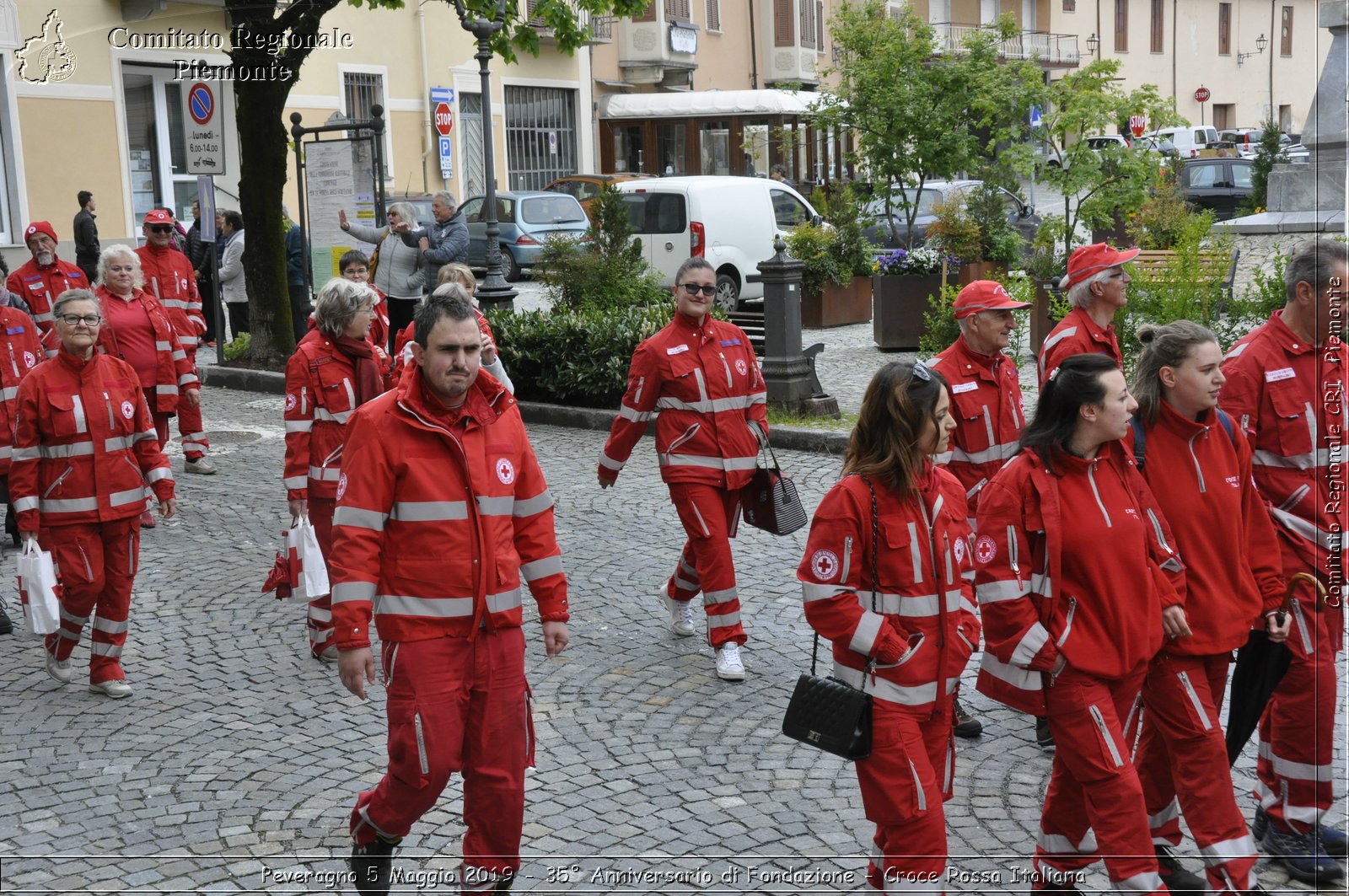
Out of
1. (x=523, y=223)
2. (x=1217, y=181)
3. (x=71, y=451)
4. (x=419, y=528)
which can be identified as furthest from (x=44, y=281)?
(x=1217, y=181)

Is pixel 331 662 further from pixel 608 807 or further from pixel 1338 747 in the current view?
pixel 1338 747

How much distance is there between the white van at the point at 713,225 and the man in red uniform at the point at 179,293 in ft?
27.8

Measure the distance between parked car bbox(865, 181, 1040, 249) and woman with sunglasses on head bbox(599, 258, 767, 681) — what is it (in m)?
9.83

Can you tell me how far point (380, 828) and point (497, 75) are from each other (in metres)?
31.6

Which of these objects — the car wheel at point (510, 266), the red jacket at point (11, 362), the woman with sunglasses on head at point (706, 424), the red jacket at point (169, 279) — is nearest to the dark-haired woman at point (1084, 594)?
the woman with sunglasses on head at point (706, 424)

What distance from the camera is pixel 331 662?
702cm

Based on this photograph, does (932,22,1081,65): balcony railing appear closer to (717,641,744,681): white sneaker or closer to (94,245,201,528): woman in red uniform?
(94,245,201,528): woman in red uniform

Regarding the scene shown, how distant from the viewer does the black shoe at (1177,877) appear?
14.6 ft

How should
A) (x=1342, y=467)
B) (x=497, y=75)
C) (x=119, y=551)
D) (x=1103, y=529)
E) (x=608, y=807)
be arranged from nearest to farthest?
(x=1103, y=529)
(x=1342, y=467)
(x=608, y=807)
(x=119, y=551)
(x=497, y=75)

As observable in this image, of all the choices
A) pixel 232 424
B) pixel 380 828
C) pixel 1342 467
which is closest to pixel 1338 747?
pixel 1342 467

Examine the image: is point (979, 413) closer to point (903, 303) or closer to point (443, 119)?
point (903, 303)

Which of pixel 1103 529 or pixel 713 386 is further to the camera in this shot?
pixel 713 386

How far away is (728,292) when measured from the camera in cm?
1948

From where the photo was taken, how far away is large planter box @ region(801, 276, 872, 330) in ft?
59.6
